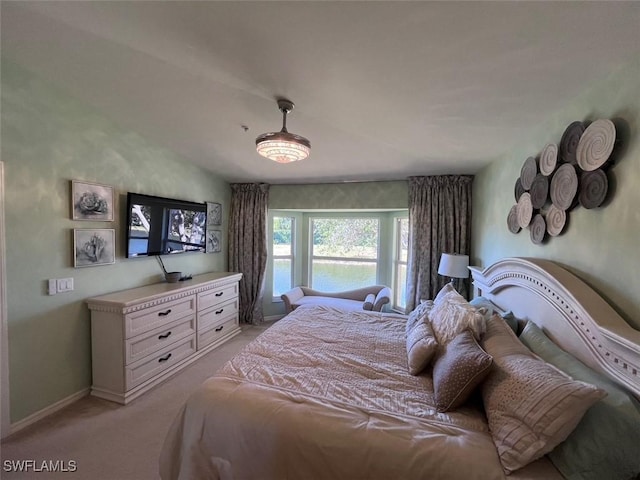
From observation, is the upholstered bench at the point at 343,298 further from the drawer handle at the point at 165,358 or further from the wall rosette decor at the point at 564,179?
the wall rosette decor at the point at 564,179

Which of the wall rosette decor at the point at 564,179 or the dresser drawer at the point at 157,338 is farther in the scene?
the dresser drawer at the point at 157,338

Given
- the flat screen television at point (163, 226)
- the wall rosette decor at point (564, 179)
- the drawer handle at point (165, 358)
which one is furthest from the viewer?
the flat screen television at point (163, 226)

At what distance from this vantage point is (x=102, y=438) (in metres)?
1.93

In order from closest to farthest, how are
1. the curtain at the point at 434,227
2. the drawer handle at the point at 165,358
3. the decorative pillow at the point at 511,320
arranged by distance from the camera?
the decorative pillow at the point at 511,320 < the drawer handle at the point at 165,358 < the curtain at the point at 434,227

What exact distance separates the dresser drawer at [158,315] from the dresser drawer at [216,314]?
0.22 meters

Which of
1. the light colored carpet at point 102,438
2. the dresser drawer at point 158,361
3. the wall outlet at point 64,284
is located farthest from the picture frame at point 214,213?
the light colored carpet at point 102,438

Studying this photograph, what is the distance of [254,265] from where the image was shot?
4387 mm

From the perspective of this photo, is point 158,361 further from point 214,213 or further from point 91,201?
point 214,213

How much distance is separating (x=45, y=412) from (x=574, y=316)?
3739mm

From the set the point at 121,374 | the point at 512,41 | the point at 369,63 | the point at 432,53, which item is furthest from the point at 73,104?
the point at 512,41

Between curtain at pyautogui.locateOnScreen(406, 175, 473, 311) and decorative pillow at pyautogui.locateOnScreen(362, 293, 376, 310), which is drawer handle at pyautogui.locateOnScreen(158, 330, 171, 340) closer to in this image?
Result: decorative pillow at pyautogui.locateOnScreen(362, 293, 376, 310)

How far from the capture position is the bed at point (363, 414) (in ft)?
3.56

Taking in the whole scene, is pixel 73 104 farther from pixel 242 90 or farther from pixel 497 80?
pixel 497 80

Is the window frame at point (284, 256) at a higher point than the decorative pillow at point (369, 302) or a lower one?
higher
